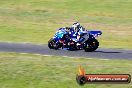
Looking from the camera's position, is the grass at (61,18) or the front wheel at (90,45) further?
the grass at (61,18)

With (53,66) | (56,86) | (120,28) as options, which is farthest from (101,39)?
(56,86)

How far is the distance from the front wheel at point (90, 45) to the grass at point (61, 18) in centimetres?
441

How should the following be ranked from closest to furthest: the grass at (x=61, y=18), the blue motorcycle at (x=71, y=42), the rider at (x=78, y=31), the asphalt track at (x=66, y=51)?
1. the asphalt track at (x=66, y=51)
2. the blue motorcycle at (x=71, y=42)
3. the rider at (x=78, y=31)
4. the grass at (x=61, y=18)

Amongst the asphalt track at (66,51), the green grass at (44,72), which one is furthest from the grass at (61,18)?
the green grass at (44,72)

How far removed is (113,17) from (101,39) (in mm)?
12743

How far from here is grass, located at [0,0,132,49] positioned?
36.9 metres

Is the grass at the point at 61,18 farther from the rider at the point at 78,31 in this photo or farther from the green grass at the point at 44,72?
the green grass at the point at 44,72

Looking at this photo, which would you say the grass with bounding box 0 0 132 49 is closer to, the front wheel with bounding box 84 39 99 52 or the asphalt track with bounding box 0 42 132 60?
the asphalt track with bounding box 0 42 132 60

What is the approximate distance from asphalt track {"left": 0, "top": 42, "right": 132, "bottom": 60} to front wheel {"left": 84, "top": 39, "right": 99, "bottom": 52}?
0.37 m

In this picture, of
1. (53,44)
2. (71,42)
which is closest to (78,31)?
(71,42)

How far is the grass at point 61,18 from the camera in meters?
36.9

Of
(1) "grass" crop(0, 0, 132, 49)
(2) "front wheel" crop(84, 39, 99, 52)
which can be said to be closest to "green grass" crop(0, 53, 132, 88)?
(2) "front wheel" crop(84, 39, 99, 52)

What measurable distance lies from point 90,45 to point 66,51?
1.64 m

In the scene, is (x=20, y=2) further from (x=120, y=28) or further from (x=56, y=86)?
(x=56, y=86)
